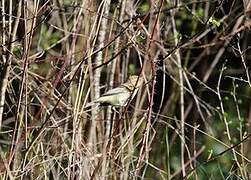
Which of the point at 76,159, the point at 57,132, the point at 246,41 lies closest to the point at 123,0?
the point at 57,132

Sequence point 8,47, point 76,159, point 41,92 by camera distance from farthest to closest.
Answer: point 41,92
point 8,47
point 76,159

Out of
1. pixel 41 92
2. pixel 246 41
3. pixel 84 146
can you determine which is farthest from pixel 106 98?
pixel 246 41

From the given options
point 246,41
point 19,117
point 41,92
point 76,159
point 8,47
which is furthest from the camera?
point 246,41

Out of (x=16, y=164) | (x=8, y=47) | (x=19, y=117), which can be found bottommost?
(x=16, y=164)

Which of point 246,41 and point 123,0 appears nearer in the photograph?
point 123,0

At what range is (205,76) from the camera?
743 centimetres

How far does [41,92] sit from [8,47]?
1.50 feet

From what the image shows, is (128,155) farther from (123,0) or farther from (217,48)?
(217,48)

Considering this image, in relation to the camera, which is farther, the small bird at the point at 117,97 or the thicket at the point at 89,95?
the small bird at the point at 117,97

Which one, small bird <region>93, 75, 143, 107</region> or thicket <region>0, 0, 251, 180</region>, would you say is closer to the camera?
thicket <region>0, 0, 251, 180</region>

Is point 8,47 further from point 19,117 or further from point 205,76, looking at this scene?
point 205,76

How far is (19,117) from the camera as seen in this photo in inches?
154

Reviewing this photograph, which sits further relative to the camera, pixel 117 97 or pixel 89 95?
pixel 89 95

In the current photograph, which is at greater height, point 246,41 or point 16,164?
point 246,41
